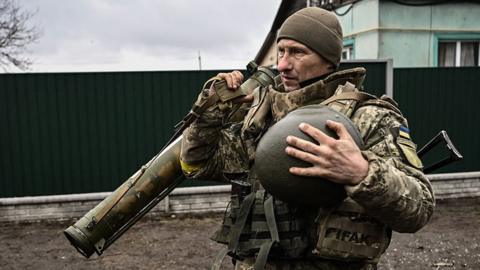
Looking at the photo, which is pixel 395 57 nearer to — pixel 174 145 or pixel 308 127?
pixel 174 145

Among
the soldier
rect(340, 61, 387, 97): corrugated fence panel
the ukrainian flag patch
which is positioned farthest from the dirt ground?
the ukrainian flag patch

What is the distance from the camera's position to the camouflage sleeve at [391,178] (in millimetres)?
1449

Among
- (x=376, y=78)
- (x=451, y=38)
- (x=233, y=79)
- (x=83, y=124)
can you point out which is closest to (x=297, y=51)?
(x=233, y=79)

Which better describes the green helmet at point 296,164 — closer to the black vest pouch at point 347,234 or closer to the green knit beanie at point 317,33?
the black vest pouch at point 347,234

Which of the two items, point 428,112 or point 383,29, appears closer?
point 428,112

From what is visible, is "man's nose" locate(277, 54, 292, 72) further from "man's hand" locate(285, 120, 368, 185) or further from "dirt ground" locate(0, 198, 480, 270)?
"dirt ground" locate(0, 198, 480, 270)

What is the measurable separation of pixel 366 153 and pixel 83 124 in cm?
589

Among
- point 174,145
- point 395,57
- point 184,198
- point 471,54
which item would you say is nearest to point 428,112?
point 395,57

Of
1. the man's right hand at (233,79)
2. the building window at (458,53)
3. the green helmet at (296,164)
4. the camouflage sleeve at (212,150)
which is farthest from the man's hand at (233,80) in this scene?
the building window at (458,53)

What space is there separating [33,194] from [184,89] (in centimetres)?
269

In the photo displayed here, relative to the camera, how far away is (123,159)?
22.4ft

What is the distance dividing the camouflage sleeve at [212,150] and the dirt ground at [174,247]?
286cm

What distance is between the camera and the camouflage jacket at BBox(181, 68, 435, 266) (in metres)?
1.47

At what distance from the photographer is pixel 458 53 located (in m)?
11.3
